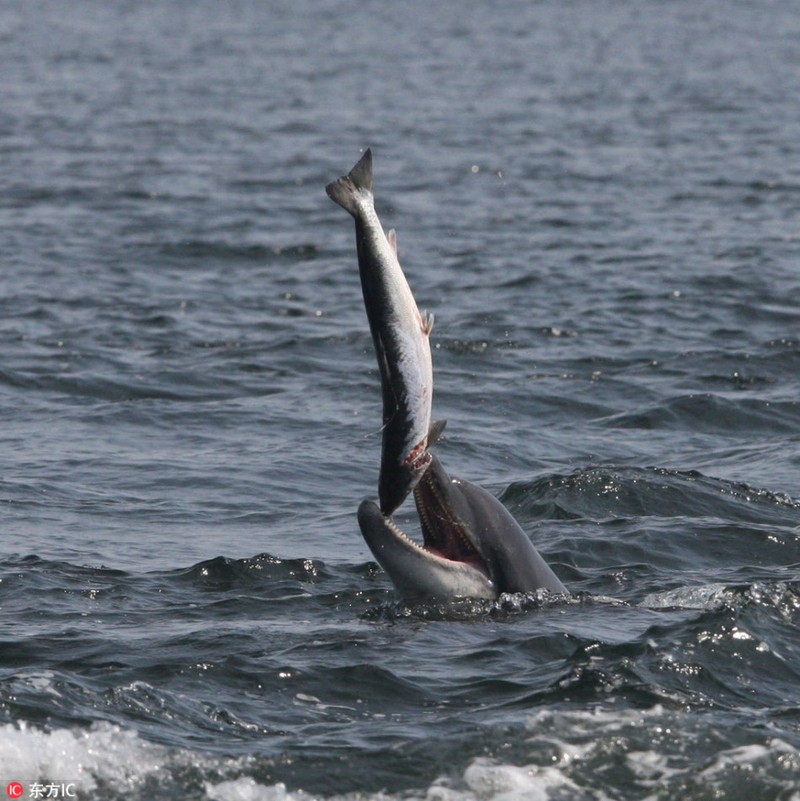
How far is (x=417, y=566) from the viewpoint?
31.6 ft

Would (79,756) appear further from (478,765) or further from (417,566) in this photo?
(417,566)

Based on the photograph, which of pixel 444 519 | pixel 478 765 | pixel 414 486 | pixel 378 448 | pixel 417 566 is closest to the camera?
pixel 478 765

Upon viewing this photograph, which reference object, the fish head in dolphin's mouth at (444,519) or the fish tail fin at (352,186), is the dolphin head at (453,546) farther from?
the fish tail fin at (352,186)

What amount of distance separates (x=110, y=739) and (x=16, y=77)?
42.3m

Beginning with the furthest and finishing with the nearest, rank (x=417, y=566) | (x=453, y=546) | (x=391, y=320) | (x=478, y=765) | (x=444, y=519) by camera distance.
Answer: (x=453, y=546), (x=444, y=519), (x=417, y=566), (x=391, y=320), (x=478, y=765)

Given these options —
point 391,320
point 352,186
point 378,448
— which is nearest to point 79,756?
point 391,320

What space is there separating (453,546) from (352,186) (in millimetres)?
2547

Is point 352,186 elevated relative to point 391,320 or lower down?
elevated

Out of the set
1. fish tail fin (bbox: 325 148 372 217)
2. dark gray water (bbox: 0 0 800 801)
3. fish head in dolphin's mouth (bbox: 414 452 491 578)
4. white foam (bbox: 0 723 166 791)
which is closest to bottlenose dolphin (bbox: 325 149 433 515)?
fish tail fin (bbox: 325 148 372 217)

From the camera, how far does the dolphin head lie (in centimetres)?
955

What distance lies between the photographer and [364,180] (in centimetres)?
835

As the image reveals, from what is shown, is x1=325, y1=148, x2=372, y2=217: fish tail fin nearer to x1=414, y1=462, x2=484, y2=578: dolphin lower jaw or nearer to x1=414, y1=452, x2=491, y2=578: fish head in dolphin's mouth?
x1=414, y1=452, x2=491, y2=578: fish head in dolphin's mouth

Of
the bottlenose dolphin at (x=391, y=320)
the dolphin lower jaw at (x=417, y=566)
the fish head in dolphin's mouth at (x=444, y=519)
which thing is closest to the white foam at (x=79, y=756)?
the dolphin lower jaw at (x=417, y=566)

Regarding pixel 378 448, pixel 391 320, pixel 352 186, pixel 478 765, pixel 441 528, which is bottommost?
pixel 378 448
